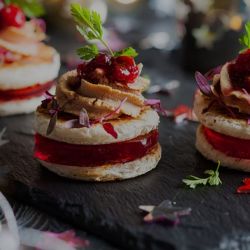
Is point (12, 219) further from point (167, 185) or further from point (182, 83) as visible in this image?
point (182, 83)

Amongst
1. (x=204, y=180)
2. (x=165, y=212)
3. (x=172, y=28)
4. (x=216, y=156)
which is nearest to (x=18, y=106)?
(x=216, y=156)

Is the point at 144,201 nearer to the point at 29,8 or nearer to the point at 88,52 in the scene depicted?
the point at 88,52

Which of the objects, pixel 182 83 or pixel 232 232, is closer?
pixel 232 232

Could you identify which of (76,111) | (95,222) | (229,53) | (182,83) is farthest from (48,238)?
(229,53)

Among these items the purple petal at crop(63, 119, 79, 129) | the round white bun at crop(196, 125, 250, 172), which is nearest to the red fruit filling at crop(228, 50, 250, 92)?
the round white bun at crop(196, 125, 250, 172)

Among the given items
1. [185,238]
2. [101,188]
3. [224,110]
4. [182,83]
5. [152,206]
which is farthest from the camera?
[182,83]

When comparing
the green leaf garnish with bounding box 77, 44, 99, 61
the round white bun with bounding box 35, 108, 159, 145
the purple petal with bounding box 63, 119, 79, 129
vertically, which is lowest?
the round white bun with bounding box 35, 108, 159, 145

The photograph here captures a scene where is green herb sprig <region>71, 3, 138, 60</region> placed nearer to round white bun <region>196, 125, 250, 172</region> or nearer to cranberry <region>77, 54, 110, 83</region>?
cranberry <region>77, 54, 110, 83</region>
